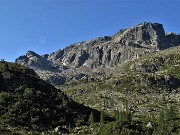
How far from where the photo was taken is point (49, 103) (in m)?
155

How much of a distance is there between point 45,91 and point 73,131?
124 feet

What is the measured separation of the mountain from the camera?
137 meters

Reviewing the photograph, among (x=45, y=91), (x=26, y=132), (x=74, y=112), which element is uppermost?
(x=45, y=91)

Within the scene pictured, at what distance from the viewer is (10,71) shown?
167625mm

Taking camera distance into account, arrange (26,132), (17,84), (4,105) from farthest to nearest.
A: (17,84)
(4,105)
(26,132)

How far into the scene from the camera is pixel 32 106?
14775cm

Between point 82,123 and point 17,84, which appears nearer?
point 82,123

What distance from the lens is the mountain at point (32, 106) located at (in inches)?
5408

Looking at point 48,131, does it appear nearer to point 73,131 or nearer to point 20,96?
point 73,131

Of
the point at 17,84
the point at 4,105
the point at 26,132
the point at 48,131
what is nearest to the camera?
the point at 26,132

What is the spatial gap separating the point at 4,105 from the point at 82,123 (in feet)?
108

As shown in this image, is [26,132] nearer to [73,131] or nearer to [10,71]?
[73,131]

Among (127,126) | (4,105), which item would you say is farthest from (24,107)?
(127,126)

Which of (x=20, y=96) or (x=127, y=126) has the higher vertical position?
(x=20, y=96)
